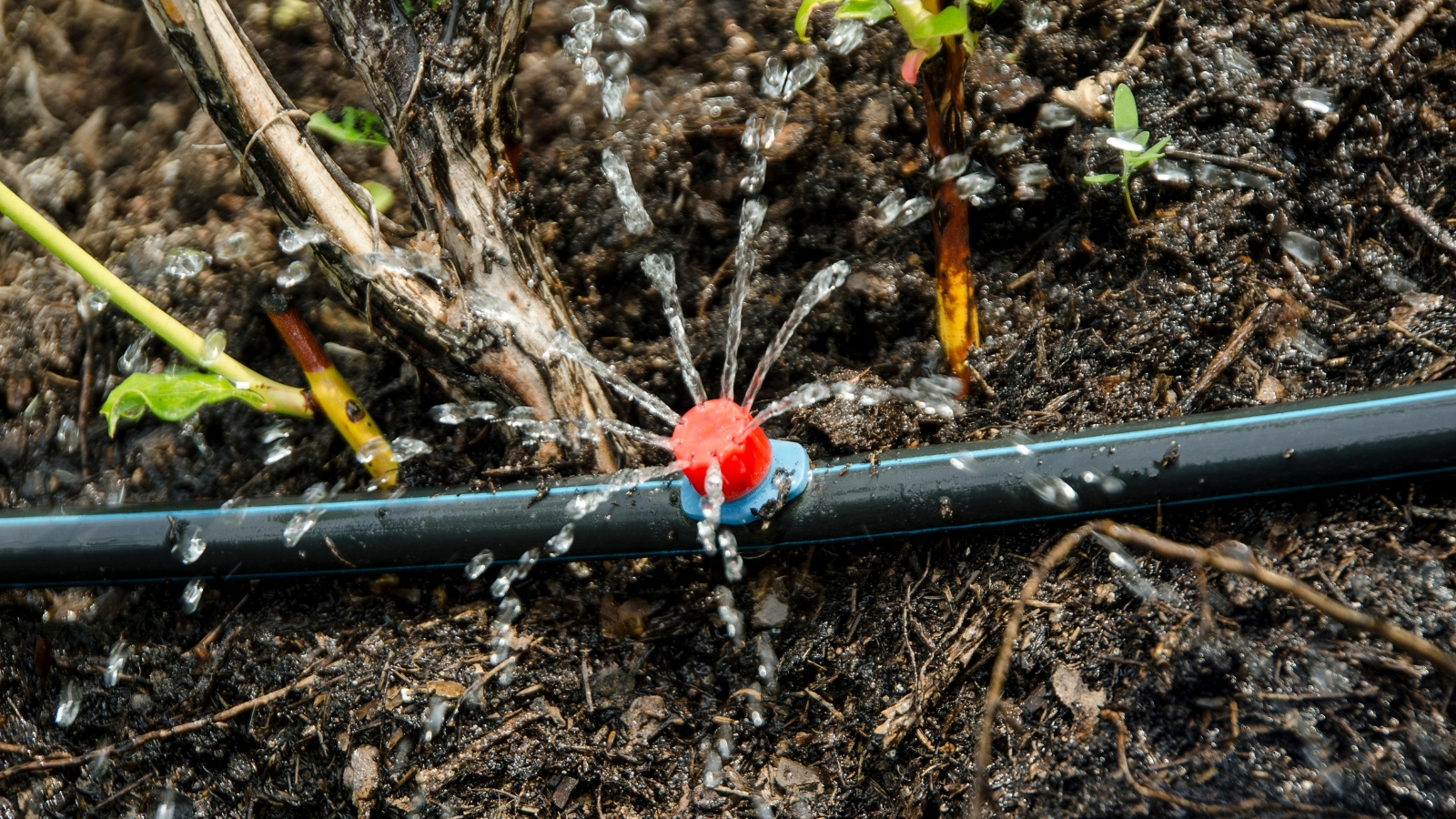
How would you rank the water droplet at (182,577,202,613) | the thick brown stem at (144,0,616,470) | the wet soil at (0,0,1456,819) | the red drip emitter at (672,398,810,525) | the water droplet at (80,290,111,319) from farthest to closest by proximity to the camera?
the water droplet at (80,290,111,319), the water droplet at (182,577,202,613), the thick brown stem at (144,0,616,470), the red drip emitter at (672,398,810,525), the wet soil at (0,0,1456,819)

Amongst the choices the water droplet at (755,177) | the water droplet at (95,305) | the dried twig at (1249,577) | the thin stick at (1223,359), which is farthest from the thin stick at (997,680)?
the water droplet at (95,305)

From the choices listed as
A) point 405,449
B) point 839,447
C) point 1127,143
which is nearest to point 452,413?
point 405,449

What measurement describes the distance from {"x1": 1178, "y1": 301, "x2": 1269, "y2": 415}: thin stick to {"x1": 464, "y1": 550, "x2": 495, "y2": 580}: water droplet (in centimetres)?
106

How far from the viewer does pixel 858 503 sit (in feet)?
4.58

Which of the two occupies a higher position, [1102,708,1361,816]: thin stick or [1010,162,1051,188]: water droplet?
[1010,162,1051,188]: water droplet

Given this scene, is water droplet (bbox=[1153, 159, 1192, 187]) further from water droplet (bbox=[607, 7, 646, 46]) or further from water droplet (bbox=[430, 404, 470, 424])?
water droplet (bbox=[430, 404, 470, 424])

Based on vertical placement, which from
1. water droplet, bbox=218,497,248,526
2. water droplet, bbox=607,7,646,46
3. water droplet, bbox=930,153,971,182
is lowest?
water droplet, bbox=218,497,248,526

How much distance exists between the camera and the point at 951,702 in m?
1.32

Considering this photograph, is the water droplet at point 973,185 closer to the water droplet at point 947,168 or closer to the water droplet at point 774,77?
the water droplet at point 947,168

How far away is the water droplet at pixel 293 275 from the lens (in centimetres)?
175

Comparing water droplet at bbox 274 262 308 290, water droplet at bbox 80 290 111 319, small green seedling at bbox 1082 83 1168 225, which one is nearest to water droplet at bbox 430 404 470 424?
water droplet at bbox 274 262 308 290

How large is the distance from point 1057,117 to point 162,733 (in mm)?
1760

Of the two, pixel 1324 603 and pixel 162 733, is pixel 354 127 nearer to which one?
pixel 162 733

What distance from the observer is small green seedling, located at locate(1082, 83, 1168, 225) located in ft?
4.96
